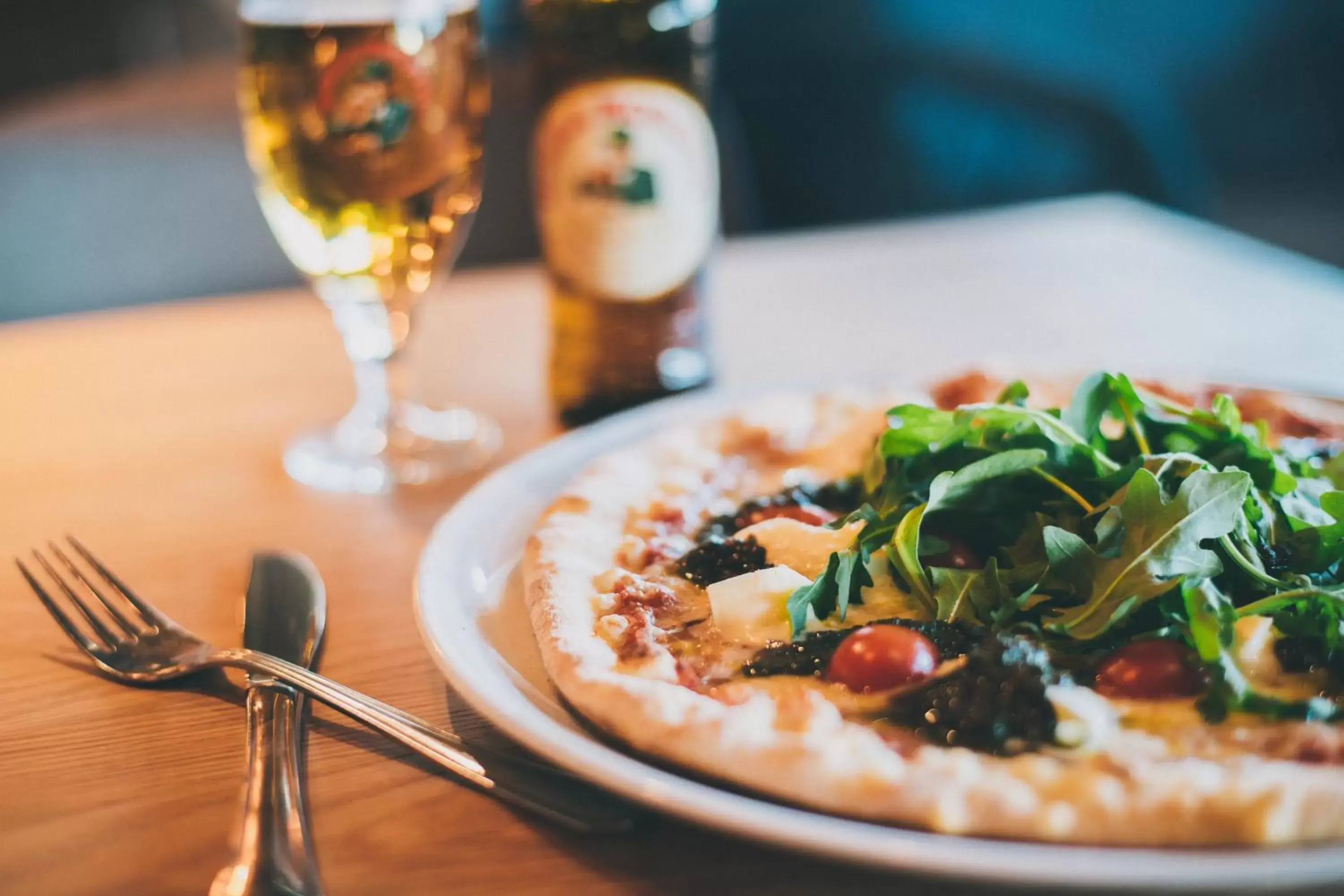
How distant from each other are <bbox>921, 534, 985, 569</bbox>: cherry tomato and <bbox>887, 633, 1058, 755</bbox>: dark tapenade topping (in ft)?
0.61

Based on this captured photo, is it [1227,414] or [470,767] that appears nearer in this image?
[470,767]

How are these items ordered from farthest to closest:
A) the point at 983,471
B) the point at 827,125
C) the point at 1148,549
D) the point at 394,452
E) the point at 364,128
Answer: the point at 827,125 < the point at 394,452 < the point at 364,128 < the point at 983,471 < the point at 1148,549

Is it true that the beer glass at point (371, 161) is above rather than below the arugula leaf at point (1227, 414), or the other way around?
above

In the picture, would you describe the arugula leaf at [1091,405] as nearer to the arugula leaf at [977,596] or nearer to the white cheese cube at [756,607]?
the arugula leaf at [977,596]

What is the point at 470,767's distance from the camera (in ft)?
2.60

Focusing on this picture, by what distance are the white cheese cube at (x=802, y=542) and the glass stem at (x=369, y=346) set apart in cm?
65

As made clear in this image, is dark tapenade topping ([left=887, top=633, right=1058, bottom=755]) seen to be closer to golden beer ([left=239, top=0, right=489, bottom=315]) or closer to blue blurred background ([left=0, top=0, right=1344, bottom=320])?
golden beer ([left=239, top=0, right=489, bottom=315])

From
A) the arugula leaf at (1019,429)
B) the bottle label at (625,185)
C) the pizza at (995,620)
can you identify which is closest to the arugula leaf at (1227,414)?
the pizza at (995,620)

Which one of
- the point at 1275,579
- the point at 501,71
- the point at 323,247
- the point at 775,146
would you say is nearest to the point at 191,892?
the point at 1275,579

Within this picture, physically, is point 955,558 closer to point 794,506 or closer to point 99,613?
point 794,506

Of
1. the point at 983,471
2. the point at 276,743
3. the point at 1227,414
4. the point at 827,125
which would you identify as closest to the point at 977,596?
the point at 983,471

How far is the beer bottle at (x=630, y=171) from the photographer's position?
4.90ft

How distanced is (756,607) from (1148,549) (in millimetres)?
302

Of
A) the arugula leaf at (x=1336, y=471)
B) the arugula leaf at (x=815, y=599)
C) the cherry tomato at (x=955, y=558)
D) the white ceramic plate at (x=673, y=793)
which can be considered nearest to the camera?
the white ceramic plate at (x=673, y=793)
